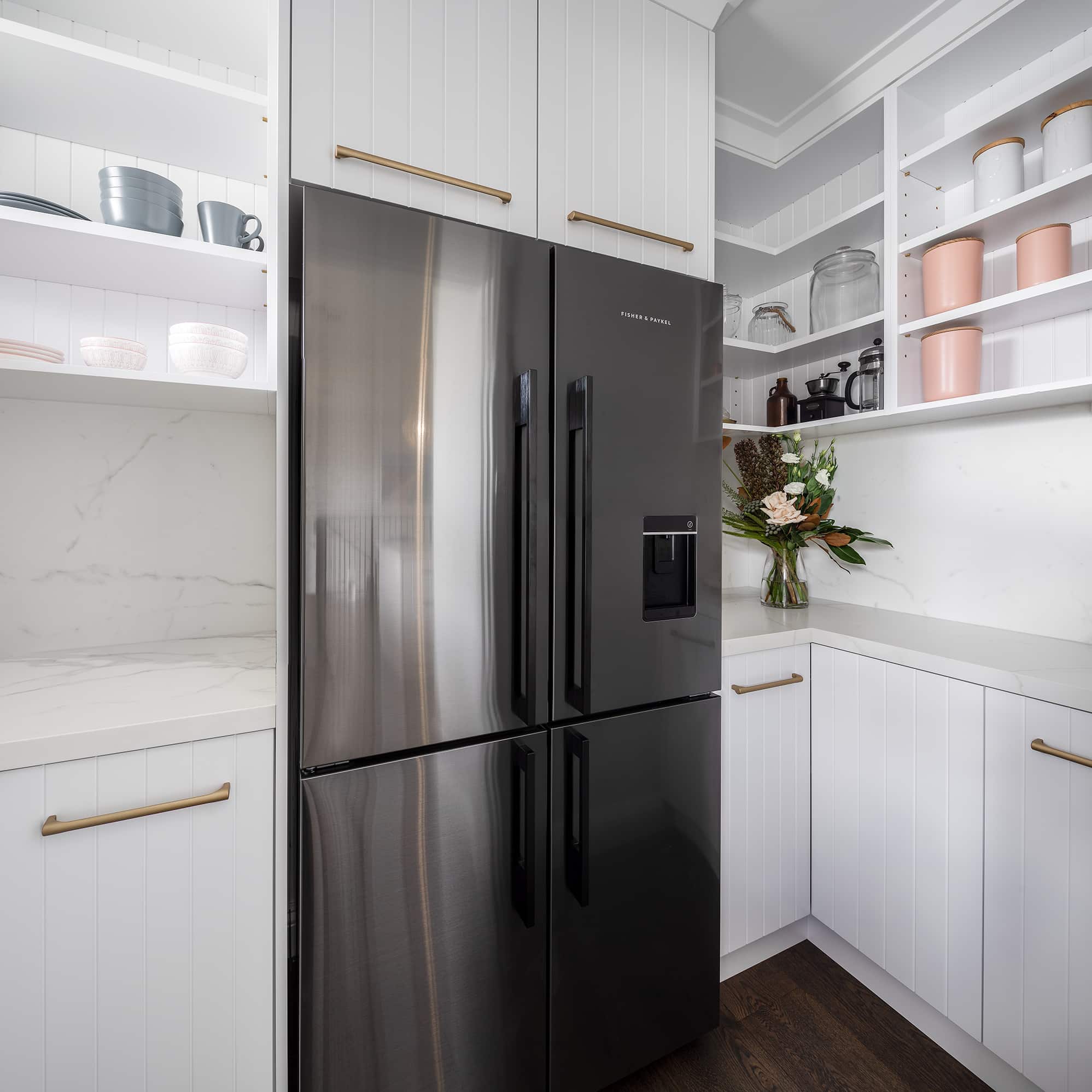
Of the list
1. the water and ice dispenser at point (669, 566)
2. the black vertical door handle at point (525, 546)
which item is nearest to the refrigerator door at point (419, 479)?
the black vertical door handle at point (525, 546)

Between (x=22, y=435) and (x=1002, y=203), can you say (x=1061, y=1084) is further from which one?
(x=22, y=435)

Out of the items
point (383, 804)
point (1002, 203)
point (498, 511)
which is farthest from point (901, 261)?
point (383, 804)

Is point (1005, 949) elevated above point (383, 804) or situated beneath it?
situated beneath

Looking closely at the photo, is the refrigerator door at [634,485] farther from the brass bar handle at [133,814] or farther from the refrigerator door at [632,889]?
the brass bar handle at [133,814]

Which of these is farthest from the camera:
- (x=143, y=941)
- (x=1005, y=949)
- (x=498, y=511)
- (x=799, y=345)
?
(x=799, y=345)

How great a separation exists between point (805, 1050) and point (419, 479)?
1623 millimetres

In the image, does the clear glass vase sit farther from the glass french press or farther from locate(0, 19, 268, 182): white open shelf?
locate(0, 19, 268, 182): white open shelf

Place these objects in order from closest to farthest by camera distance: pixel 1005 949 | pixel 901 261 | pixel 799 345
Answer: pixel 1005 949 → pixel 901 261 → pixel 799 345

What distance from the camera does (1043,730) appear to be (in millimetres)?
1109

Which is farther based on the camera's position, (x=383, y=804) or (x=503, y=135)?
(x=503, y=135)

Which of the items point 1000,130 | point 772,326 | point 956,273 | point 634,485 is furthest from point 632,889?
point 1000,130

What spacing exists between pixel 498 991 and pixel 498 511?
0.90 meters

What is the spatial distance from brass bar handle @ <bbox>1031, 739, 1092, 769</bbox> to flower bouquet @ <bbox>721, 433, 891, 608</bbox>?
0.82m

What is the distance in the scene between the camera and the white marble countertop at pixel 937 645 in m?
1.14
